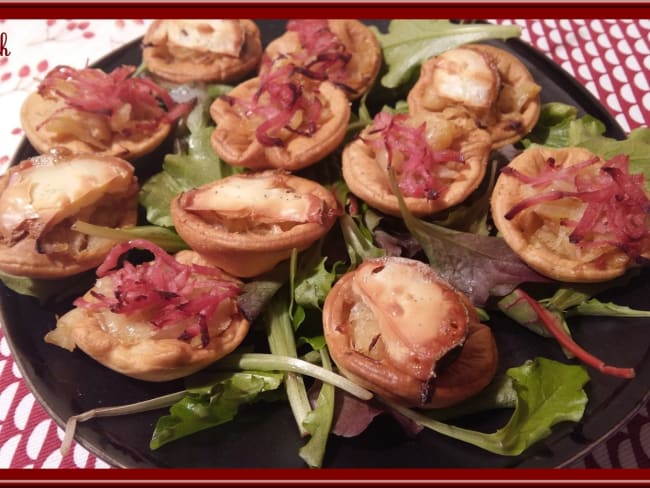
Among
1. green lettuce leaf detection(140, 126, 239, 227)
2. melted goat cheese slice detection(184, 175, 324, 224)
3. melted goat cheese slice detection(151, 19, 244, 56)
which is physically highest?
melted goat cheese slice detection(151, 19, 244, 56)

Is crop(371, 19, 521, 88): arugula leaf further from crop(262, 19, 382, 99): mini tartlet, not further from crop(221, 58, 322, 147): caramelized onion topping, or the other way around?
crop(221, 58, 322, 147): caramelized onion topping

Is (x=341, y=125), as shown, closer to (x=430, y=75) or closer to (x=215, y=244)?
(x=430, y=75)

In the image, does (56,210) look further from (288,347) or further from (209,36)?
(209,36)

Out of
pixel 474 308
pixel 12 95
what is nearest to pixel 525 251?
pixel 474 308

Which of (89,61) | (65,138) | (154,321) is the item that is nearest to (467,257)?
(154,321)

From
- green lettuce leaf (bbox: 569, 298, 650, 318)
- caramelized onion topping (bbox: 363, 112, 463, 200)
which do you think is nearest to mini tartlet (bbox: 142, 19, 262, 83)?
caramelized onion topping (bbox: 363, 112, 463, 200)

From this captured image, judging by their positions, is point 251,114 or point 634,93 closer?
point 251,114
